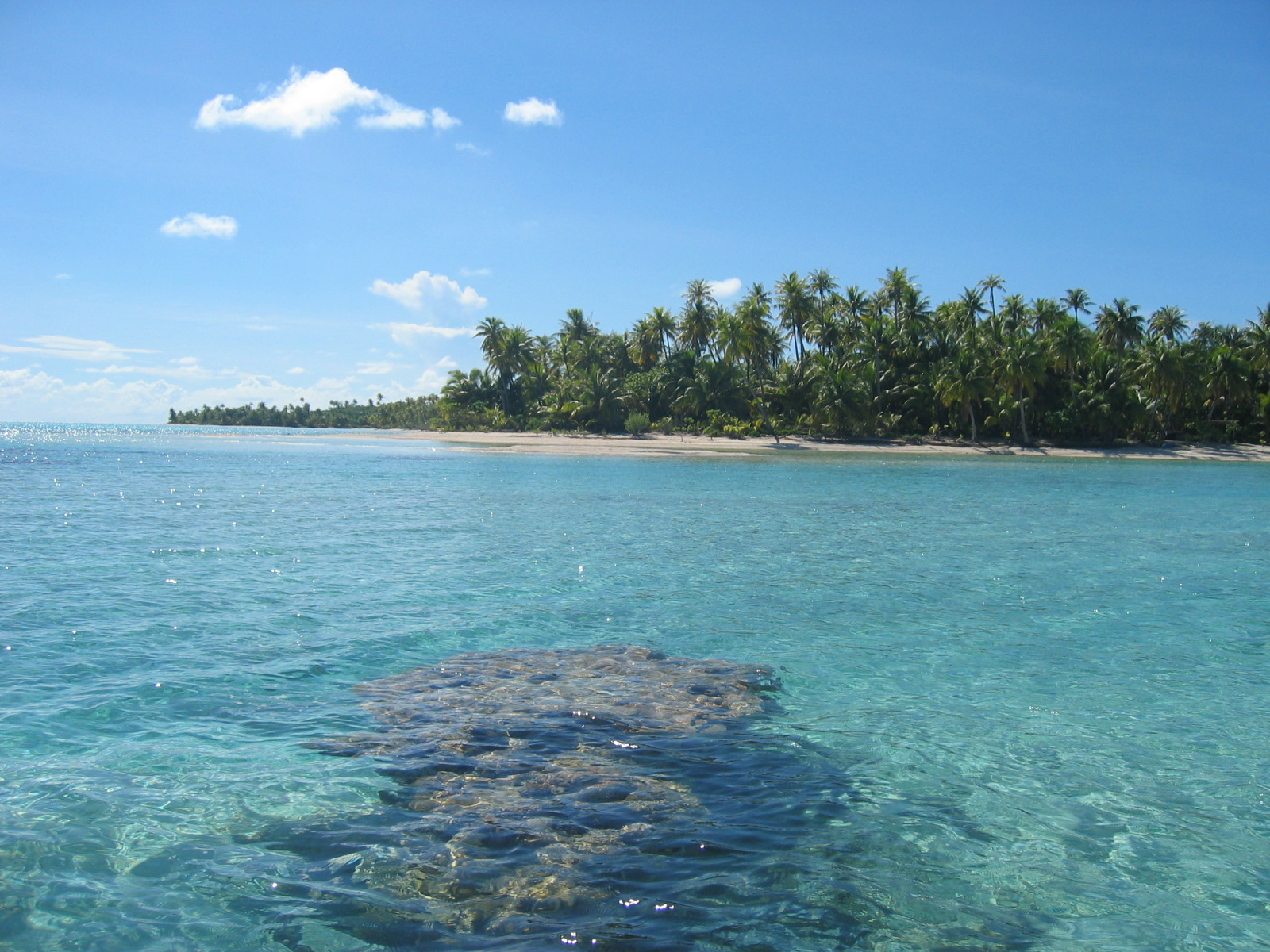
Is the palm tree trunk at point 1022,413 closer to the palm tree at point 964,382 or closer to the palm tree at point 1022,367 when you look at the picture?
the palm tree at point 1022,367

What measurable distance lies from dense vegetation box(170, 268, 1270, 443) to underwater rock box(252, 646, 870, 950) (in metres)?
61.2

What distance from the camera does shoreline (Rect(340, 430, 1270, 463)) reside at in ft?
198

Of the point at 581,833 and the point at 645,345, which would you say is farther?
the point at 645,345

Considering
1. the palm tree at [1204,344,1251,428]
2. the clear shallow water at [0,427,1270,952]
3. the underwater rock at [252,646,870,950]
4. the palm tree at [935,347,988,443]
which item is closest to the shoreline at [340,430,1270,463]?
the palm tree at [935,347,988,443]

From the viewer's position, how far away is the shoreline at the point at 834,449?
6022cm

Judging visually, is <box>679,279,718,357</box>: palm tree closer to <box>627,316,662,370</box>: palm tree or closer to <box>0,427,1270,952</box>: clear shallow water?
<box>627,316,662,370</box>: palm tree

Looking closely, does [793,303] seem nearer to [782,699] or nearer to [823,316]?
[823,316]

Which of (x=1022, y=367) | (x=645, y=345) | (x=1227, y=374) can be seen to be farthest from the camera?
(x=645, y=345)

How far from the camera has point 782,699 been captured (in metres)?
8.59

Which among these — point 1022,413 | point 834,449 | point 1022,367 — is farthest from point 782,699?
point 1022,413

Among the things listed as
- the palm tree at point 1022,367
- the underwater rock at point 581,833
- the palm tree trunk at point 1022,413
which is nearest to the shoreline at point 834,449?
the palm tree trunk at point 1022,413

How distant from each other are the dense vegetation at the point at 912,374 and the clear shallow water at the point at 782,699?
144 feet

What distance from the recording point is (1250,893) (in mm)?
5086

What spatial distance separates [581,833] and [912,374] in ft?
230
